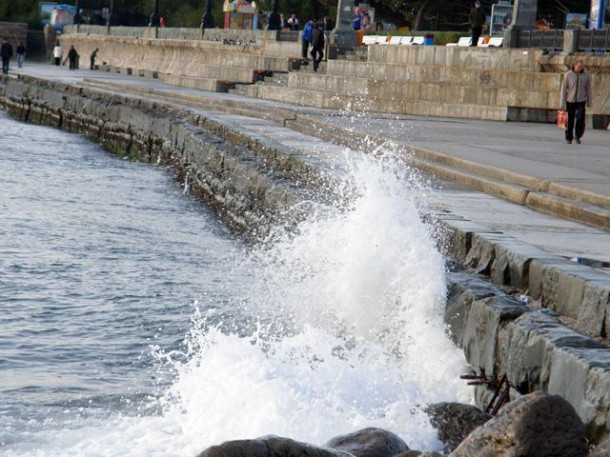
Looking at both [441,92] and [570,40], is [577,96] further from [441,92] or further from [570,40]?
[441,92]

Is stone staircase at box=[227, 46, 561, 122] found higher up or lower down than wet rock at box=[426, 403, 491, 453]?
higher up

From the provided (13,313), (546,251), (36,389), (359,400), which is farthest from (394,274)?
(13,313)

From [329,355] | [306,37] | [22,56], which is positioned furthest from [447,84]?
[22,56]

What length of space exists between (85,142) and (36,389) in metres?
21.3

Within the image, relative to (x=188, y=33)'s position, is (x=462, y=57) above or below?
below

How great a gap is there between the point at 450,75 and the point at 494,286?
18185 millimetres

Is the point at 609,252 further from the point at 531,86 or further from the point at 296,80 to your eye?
the point at 296,80

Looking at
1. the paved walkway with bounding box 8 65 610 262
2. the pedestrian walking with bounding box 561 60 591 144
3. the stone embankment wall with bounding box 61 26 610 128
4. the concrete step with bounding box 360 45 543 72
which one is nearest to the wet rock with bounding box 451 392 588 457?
the paved walkway with bounding box 8 65 610 262

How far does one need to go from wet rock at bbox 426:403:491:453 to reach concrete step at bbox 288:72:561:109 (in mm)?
17385

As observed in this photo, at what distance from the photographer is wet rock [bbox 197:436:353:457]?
4605 millimetres

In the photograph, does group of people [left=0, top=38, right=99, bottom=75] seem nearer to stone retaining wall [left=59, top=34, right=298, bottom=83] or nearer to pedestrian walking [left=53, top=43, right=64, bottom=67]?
pedestrian walking [left=53, top=43, right=64, bottom=67]

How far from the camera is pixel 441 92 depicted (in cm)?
2417

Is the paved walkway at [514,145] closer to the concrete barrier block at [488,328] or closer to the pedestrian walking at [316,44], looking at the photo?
the concrete barrier block at [488,328]

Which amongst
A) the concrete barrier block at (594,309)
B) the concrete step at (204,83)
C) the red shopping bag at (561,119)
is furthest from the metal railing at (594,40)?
the concrete barrier block at (594,309)
